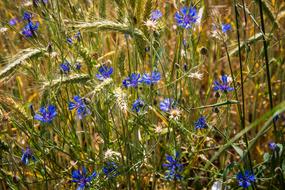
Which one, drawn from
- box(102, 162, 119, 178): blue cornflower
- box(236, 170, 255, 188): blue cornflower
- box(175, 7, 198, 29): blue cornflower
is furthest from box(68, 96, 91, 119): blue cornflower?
box(236, 170, 255, 188): blue cornflower

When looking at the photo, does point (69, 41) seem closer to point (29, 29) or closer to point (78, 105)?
point (29, 29)

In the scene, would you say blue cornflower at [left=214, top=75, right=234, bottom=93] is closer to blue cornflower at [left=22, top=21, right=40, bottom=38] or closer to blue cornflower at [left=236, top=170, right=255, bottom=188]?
blue cornflower at [left=236, top=170, right=255, bottom=188]

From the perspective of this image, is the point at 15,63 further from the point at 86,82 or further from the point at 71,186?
the point at 71,186

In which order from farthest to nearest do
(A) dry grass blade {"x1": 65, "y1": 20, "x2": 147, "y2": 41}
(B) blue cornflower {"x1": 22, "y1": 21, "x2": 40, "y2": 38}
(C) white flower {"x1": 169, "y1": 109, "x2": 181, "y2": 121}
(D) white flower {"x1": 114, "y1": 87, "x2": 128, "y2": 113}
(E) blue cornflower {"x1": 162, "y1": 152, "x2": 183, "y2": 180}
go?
(B) blue cornflower {"x1": 22, "y1": 21, "x2": 40, "y2": 38} → (E) blue cornflower {"x1": 162, "y1": 152, "x2": 183, "y2": 180} → (C) white flower {"x1": 169, "y1": 109, "x2": 181, "y2": 121} → (A) dry grass blade {"x1": 65, "y1": 20, "x2": 147, "y2": 41} → (D) white flower {"x1": 114, "y1": 87, "x2": 128, "y2": 113}

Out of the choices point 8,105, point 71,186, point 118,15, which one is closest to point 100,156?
point 71,186

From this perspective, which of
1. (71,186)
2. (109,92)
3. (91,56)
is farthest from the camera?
(71,186)

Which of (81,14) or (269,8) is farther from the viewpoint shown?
(81,14)

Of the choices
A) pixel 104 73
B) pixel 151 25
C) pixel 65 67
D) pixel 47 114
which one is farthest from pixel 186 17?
pixel 47 114
